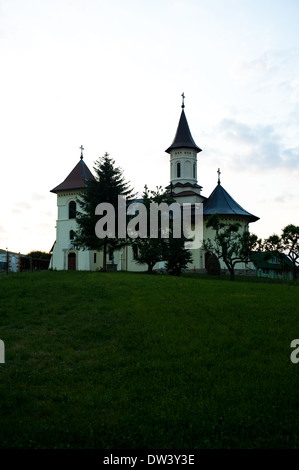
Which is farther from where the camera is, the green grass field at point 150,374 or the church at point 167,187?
the church at point 167,187

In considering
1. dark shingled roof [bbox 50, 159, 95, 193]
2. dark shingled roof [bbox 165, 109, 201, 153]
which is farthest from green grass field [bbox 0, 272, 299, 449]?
dark shingled roof [bbox 165, 109, 201, 153]

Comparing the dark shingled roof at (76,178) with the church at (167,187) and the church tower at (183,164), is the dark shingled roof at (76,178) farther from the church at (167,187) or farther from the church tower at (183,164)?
the church tower at (183,164)

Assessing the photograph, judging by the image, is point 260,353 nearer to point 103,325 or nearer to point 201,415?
point 201,415

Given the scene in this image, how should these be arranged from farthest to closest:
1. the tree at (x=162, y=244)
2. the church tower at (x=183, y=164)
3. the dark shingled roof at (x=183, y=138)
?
the dark shingled roof at (x=183, y=138)
the church tower at (x=183, y=164)
the tree at (x=162, y=244)

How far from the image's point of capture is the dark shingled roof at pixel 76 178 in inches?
2051

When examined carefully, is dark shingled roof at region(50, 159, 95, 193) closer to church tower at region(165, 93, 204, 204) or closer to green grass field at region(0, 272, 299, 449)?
church tower at region(165, 93, 204, 204)

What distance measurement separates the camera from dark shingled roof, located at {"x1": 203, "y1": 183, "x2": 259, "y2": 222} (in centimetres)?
4641

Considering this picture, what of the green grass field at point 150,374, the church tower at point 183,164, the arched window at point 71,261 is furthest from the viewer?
the church tower at point 183,164

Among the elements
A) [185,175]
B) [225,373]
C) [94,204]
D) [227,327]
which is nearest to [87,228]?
[94,204]

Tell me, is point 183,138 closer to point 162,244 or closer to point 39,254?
point 162,244

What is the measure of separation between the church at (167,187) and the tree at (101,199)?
37.5ft

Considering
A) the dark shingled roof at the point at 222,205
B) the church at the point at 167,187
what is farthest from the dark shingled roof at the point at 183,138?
the dark shingled roof at the point at 222,205

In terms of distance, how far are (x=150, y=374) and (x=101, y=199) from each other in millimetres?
26963

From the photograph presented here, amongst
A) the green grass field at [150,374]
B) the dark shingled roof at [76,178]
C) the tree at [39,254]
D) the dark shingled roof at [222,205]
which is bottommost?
the green grass field at [150,374]
